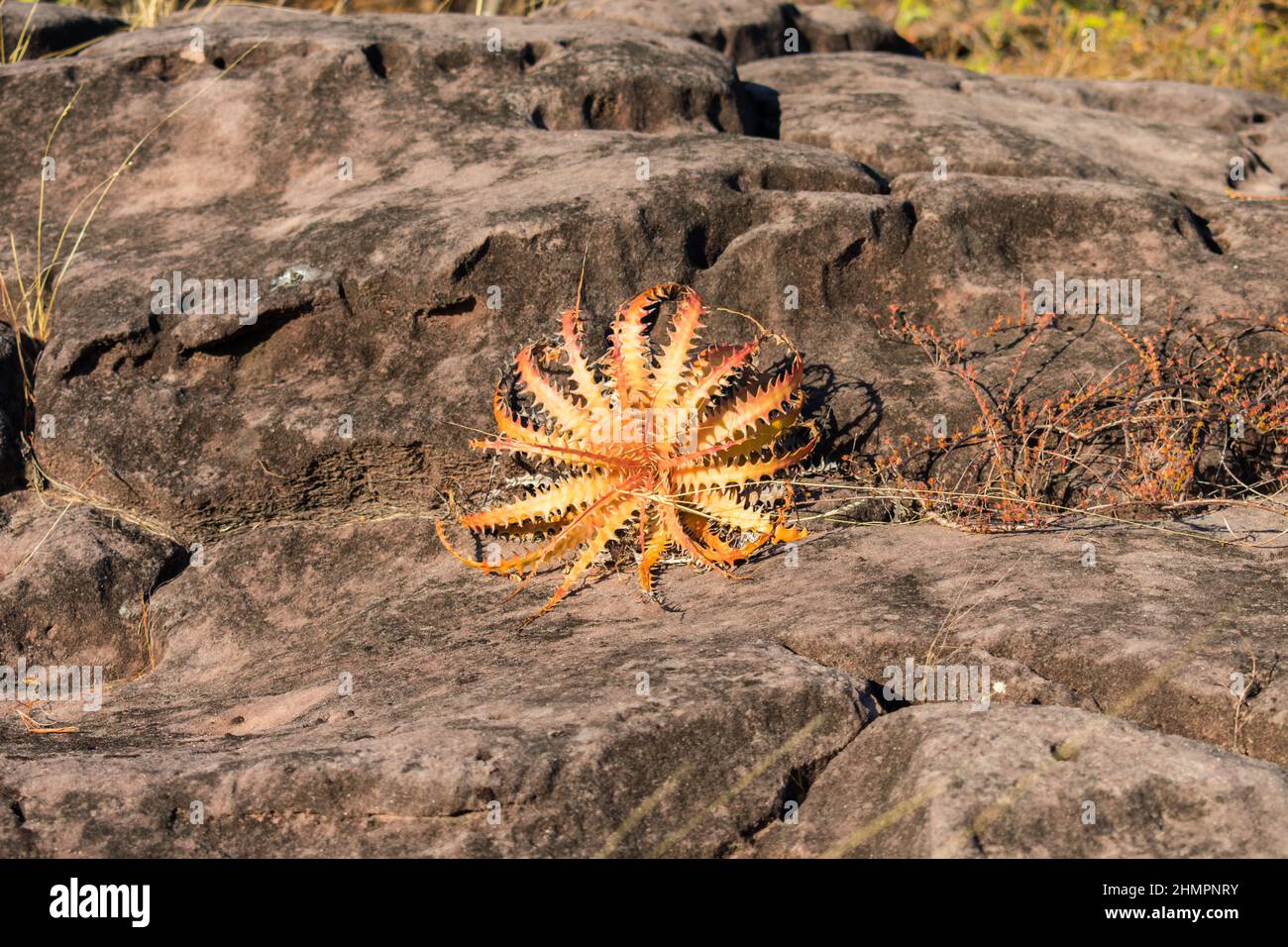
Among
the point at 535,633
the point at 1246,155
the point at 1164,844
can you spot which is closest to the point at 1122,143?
the point at 1246,155

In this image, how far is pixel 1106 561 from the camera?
412 centimetres

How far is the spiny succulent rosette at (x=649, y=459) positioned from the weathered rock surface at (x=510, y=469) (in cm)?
15

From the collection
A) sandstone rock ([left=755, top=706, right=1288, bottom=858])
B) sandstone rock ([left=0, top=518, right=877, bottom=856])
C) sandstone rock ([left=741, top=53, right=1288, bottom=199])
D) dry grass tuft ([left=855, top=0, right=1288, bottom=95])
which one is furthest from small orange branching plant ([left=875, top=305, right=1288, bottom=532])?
dry grass tuft ([left=855, top=0, right=1288, bottom=95])

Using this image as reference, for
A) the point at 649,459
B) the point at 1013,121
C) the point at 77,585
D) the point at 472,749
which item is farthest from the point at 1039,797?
the point at 1013,121

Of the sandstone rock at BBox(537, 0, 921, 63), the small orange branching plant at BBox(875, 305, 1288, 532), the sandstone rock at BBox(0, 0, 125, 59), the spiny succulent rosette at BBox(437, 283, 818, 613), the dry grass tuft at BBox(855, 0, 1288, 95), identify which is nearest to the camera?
the spiny succulent rosette at BBox(437, 283, 818, 613)

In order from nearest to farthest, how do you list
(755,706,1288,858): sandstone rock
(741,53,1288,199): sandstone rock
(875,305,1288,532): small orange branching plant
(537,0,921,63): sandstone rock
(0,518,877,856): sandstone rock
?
(755,706,1288,858): sandstone rock, (0,518,877,856): sandstone rock, (875,305,1288,532): small orange branching plant, (741,53,1288,199): sandstone rock, (537,0,921,63): sandstone rock

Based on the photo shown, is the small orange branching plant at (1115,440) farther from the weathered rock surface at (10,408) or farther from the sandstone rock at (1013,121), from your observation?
the weathered rock surface at (10,408)

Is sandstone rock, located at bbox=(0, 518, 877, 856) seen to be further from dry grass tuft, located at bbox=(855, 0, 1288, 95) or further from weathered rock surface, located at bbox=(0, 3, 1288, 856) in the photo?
dry grass tuft, located at bbox=(855, 0, 1288, 95)

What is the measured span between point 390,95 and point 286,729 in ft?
11.9

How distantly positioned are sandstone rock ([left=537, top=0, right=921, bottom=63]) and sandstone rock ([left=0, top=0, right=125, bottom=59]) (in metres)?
2.53

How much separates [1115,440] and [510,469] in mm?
2174

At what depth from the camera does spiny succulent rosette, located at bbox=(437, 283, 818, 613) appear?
14.5 ft

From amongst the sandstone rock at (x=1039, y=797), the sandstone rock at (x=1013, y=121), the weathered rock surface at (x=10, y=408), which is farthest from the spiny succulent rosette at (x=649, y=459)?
the sandstone rock at (x=1013, y=121)
